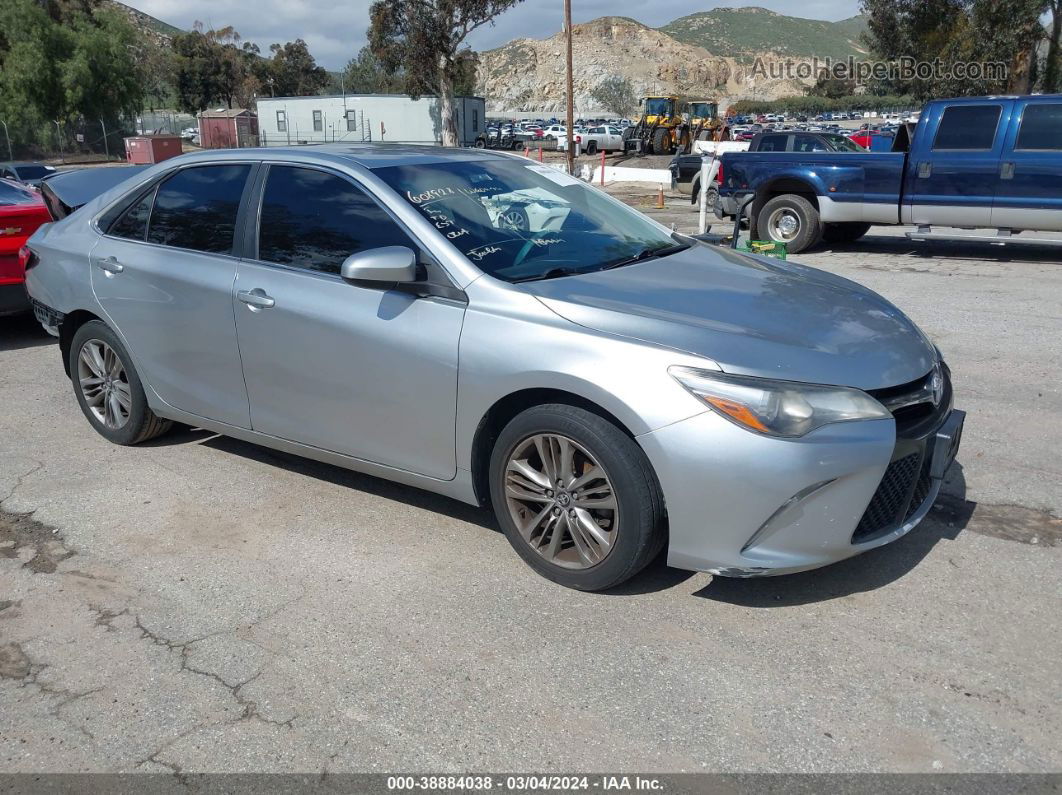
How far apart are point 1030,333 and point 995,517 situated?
4.16 meters

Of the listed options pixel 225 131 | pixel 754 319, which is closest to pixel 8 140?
pixel 225 131

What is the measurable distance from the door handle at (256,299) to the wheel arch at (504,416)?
1.28 metres

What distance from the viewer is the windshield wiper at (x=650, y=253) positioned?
4.29 meters

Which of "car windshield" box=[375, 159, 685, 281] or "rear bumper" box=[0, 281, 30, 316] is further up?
"car windshield" box=[375, 159, 685, 281]

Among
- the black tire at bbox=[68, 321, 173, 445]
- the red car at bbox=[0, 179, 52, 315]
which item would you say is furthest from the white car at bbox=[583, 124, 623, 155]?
the black tire at bbox=[68, 321, 173, 445]

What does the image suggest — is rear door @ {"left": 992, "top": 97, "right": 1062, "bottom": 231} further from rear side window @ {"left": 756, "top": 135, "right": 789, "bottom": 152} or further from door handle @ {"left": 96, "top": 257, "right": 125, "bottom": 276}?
door handle @ {"left": 96, "top": 257, "right": 125, "bottom": 276}

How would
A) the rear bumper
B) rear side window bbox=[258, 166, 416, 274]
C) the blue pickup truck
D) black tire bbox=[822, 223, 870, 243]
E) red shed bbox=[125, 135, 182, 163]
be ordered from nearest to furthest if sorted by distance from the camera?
rear side window bbox=[258, 166, 416, 274]
the rear bumper
the blue pickup truck
black tire bbox=[822, 223, 870, 243]
red shed bbox=[125, 135, 182, 163]

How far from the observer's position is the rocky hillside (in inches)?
5960

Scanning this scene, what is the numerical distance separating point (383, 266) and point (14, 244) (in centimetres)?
568

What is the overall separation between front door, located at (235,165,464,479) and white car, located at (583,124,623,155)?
147 feet

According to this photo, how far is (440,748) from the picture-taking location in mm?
2850

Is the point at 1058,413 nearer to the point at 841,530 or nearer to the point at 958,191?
the point at 841,530

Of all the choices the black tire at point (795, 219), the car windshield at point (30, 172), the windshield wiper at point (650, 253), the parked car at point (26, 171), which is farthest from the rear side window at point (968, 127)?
the car windshield at point (30, 172)

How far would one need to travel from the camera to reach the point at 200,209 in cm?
489
